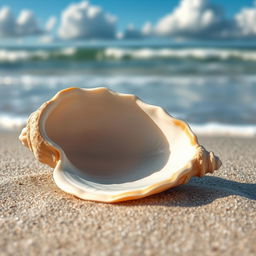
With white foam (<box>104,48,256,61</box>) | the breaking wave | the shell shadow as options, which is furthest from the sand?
the breaking wave

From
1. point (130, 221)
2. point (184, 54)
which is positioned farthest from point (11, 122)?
point (184, 54)

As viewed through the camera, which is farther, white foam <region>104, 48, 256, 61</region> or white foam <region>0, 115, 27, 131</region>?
white foam <region>104, 48, 256, 61</region>

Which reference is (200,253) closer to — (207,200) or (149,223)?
(149,223)

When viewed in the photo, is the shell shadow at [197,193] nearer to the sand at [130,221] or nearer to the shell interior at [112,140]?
the sand at [130,221]

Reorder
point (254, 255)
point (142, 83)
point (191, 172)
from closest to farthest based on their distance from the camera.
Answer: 1. point (254, 255)
2. point (191, 172)
3. point (142, 83)

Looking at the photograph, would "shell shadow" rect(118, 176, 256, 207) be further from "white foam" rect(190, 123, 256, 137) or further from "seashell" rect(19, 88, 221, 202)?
"white foam" rect(190, 123, 256, 137)

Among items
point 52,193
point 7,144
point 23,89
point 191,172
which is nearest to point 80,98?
point 52,193

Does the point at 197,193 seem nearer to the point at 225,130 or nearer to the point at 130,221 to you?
the point at 130,221
